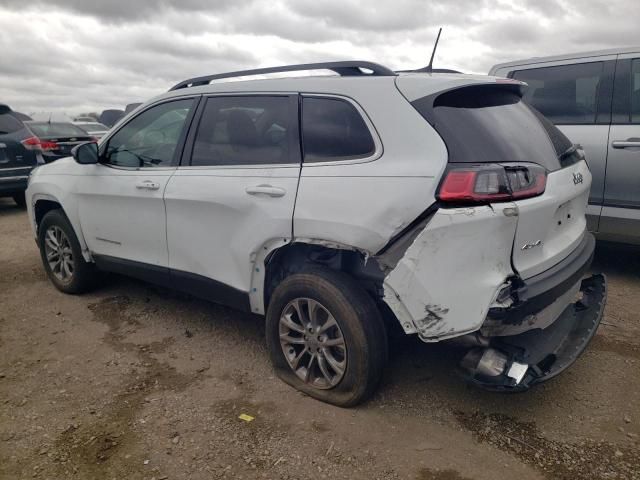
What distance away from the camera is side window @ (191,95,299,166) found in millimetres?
3033

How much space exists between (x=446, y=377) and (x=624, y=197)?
8.16ft

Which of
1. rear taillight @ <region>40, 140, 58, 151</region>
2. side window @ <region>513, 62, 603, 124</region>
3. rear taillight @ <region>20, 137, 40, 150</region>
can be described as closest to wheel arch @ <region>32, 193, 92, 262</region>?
side window @ <region>513, 62, 603, 124</region>

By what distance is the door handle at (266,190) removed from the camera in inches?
114

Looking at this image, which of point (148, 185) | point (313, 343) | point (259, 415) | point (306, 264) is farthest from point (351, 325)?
point (148, 185)

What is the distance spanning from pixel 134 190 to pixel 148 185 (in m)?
0.18

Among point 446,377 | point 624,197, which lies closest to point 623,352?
point 446,377

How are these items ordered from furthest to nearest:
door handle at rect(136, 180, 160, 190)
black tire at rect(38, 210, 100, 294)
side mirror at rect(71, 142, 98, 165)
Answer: black tire at rect(38, 210, 100, 294) → side mirror at rect(71, 142, 98, 165) → door handle at rect(136, 180, 160, 190)

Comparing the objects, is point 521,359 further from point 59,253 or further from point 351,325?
point 59,253

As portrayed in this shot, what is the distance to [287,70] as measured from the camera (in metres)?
3.17

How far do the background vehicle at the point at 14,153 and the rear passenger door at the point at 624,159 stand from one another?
8.47 meters

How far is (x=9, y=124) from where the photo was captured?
28.9 ft

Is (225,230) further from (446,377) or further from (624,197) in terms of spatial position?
(624,197)

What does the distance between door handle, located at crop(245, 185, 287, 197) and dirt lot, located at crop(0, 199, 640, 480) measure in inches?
44.8

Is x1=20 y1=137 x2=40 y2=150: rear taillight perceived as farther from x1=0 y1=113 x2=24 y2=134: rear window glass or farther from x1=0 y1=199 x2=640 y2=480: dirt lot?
x1=0 y1=199 x2=640 y2=480: dirt lot
